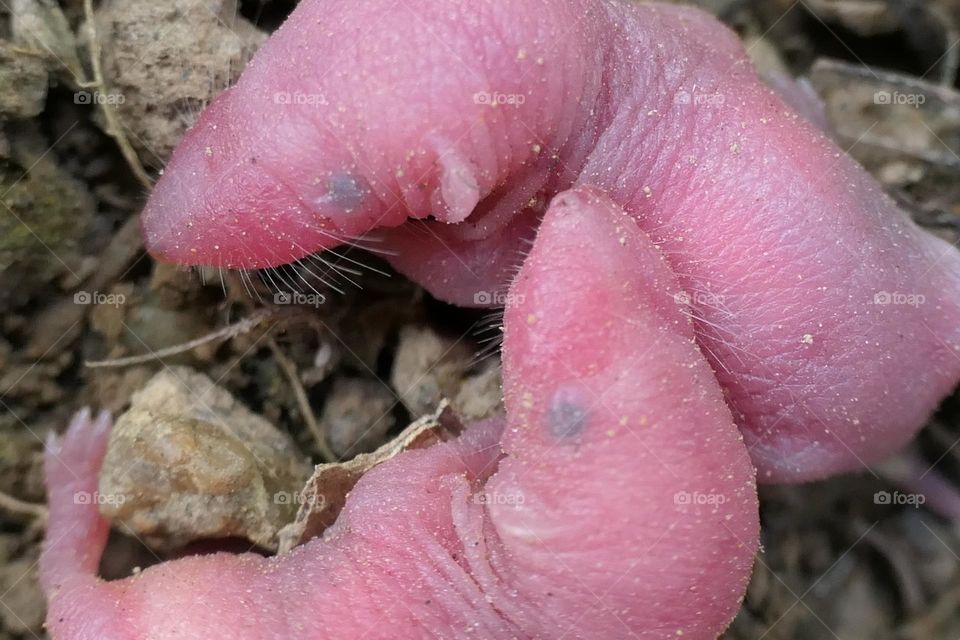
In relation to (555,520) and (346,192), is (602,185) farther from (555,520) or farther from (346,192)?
(555,520)

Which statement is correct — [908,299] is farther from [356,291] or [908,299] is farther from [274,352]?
[274,352]

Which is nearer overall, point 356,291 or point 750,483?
point 750,483

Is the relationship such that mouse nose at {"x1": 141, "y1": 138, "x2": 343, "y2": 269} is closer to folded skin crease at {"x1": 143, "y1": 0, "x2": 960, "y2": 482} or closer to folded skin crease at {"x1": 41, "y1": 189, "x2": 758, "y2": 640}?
folded skin crease at {"x1": 143, "y1": 0, "x2": 960, "y2": 482}

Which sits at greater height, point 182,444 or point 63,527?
point 182,444

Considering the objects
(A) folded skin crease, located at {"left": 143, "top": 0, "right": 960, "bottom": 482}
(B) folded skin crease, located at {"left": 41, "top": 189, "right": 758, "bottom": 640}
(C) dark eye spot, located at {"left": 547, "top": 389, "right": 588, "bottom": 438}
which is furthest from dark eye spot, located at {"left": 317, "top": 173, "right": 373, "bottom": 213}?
(C) dark eye spot, located at {"left": 547, "top": 389, "right": 588, "bottom": 438}

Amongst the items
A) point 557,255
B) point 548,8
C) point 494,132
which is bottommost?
point 557,255

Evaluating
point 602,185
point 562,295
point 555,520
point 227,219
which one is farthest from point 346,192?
point 555,520

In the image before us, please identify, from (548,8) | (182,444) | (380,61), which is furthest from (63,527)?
(548,8)
